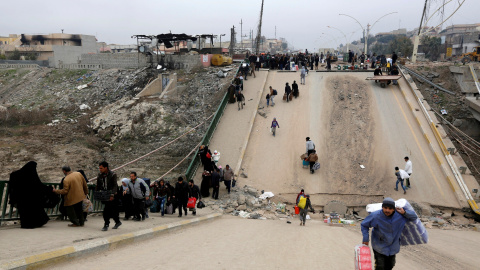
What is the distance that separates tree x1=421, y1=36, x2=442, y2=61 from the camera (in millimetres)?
73062

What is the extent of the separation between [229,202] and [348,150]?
6.59 metres

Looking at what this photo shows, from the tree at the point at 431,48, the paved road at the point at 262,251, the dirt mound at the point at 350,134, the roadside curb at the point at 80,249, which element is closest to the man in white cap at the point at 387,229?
the paved road at the point at 262,251

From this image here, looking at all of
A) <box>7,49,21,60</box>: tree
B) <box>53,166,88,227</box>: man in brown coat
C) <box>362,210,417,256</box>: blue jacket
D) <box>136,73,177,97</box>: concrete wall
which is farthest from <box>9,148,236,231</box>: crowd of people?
<box>7,49,21,60</box>: tree

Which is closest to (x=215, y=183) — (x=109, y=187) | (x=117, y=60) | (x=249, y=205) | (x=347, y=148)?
(x=249, y=205)

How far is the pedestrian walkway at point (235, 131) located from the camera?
15.6 metres

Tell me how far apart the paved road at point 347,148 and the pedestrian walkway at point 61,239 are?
724cm

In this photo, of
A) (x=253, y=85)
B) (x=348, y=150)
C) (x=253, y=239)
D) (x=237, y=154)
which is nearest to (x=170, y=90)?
(x=253, y=85)

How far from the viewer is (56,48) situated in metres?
43.5

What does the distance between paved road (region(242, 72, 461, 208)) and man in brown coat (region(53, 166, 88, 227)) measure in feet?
26.5

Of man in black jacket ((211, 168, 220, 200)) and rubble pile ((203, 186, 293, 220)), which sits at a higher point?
man in black jacket ((211, 168, 220, 200))

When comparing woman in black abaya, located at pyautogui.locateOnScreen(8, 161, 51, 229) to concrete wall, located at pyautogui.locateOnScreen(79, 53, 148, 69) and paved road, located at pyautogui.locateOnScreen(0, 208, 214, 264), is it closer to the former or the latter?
paved road, located at pyautogui.locateOnScreen(0, 208, 214, 264)

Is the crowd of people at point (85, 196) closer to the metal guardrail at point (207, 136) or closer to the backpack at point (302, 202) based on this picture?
the backpack at point (302, 202)

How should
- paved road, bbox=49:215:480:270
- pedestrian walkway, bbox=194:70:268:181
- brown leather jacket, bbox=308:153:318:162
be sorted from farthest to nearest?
pedestrian walkway, bbox=194:70:268:181
brown leather jacket, bbox=308:153:318:162
paved road, bbox=49:215:480:270

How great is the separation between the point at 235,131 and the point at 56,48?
3544cm
